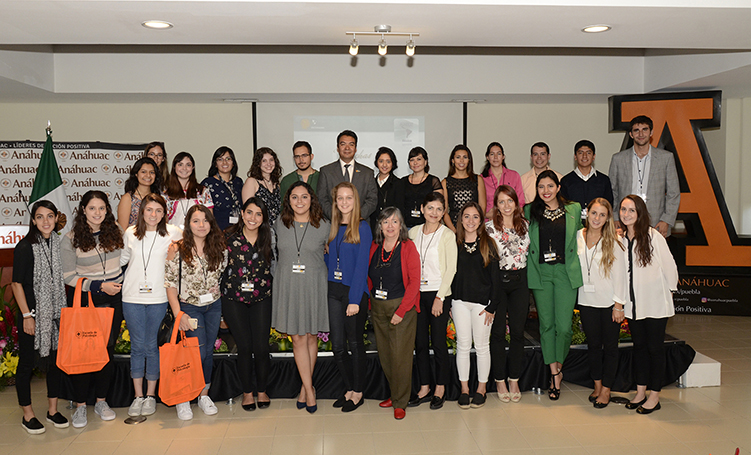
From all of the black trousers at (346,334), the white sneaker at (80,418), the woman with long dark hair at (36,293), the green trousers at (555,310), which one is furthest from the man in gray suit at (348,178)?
the white sneaker at (80,418)

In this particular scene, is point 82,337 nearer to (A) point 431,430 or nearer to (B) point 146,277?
(B) point 146,277

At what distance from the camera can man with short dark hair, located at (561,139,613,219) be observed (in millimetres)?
5309

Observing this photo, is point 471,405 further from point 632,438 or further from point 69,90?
point 69,90

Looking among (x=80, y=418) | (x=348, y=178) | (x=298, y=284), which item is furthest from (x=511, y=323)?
(x=80, y=418)

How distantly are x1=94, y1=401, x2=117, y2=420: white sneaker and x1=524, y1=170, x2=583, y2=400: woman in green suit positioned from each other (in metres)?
3.14

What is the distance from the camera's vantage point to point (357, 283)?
3.81 metres

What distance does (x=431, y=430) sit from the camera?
371 cm

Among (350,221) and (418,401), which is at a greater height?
(350,221)

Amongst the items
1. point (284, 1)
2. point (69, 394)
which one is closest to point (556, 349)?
point (284, 1)

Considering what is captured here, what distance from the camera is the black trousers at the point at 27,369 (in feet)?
11.8

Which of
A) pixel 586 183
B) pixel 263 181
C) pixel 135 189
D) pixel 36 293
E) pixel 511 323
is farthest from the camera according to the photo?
pixel 586 183

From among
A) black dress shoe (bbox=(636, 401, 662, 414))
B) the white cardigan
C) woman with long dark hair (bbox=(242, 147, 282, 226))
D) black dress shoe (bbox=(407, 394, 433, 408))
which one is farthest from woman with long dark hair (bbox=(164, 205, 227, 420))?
black dress shoe (bbox=(636, 401, 662, 414))

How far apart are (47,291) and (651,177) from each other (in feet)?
17.5

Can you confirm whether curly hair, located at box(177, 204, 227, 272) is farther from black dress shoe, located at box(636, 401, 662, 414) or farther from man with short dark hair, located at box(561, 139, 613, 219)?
man with short dark hair, located at box(561, 139, 613, 219)
